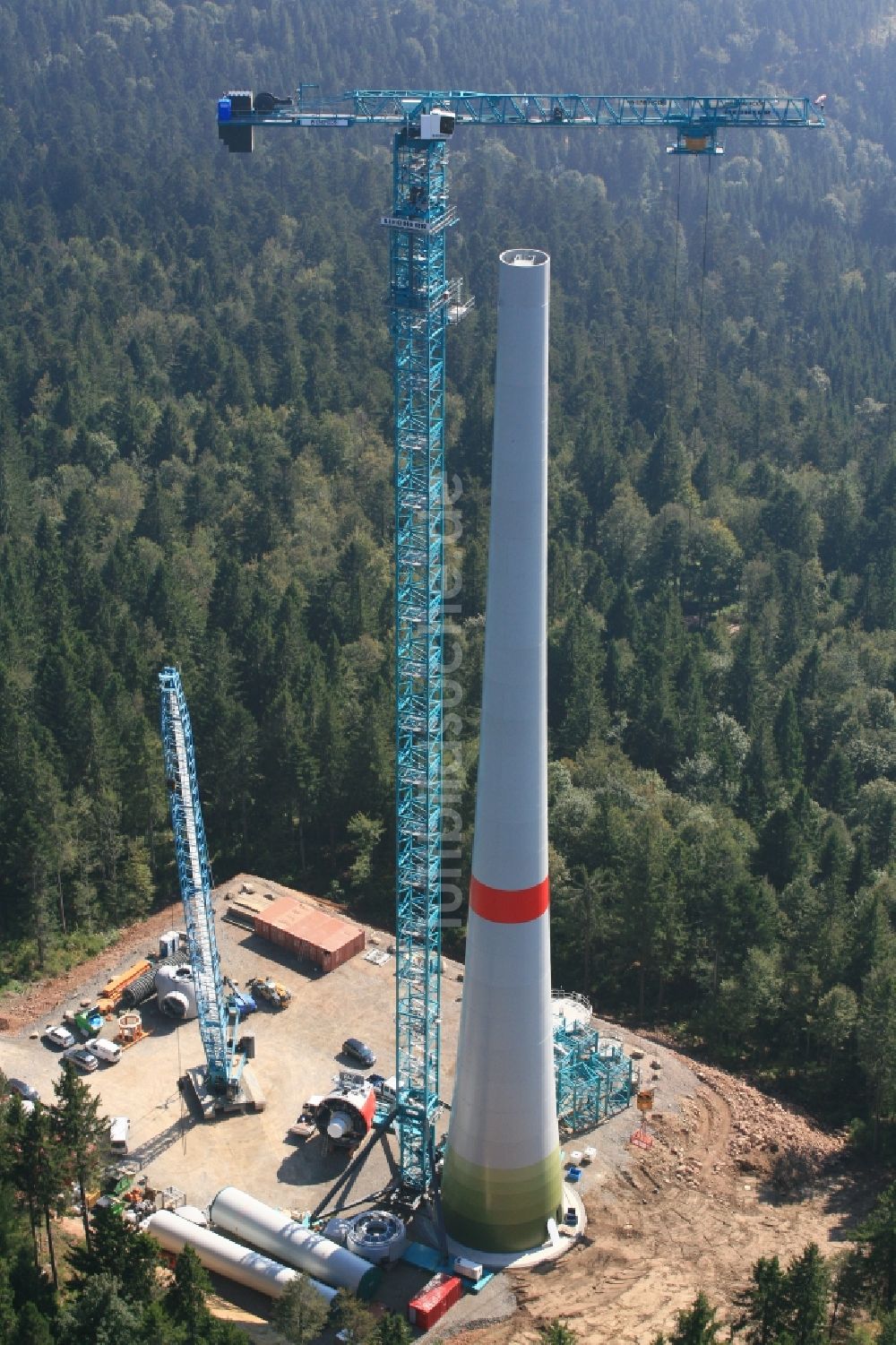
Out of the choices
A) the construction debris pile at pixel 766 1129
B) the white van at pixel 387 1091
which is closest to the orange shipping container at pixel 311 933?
the white van at pixel 387 1091

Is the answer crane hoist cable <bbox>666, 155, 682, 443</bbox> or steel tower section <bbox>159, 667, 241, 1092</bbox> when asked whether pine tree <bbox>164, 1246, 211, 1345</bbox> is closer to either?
steel tower section <bbox>159, 667, 241, 1092</bbox>

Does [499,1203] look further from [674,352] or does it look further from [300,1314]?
[674,352]

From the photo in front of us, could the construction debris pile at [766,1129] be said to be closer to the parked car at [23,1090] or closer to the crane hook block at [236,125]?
the parked car at [23,1090]

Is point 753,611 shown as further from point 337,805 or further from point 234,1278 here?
point 234,1278

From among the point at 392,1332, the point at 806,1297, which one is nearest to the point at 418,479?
the point at 392,1332

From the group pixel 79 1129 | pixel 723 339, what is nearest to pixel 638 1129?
pixel 79 1129
